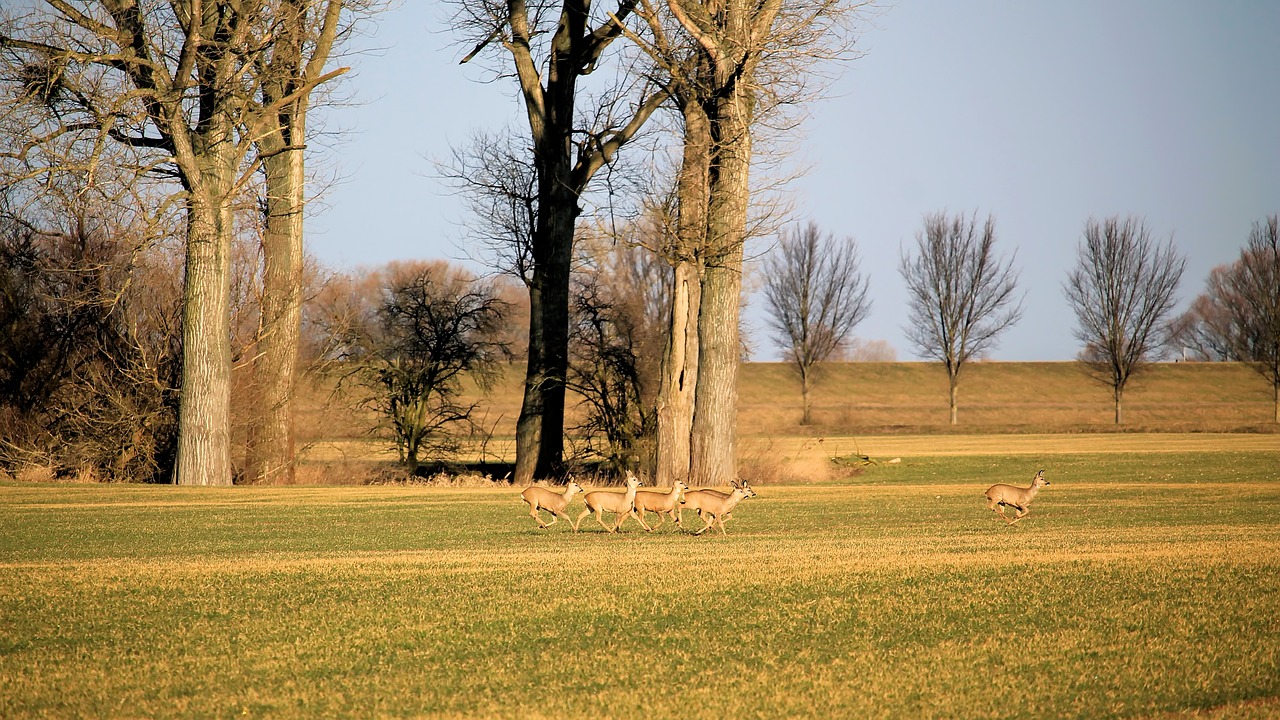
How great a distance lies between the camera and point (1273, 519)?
1505cm

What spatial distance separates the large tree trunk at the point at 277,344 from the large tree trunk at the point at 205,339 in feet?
8.19

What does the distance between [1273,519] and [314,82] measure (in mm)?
21419

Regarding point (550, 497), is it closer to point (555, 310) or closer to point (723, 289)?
point (723, 289)

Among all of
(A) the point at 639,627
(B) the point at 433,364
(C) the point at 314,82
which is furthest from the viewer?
(B) the point at 433,364

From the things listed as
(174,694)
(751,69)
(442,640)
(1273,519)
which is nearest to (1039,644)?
(442,640)

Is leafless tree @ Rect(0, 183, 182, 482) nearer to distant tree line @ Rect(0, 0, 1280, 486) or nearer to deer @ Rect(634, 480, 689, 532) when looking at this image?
distant tree line @ Rect(0, 0, 1280, 486)

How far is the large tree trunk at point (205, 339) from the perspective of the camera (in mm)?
23188

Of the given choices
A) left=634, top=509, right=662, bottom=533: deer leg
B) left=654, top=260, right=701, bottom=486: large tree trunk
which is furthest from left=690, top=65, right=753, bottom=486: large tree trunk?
left=634, top=509, right=662, bottom=533: deer leg

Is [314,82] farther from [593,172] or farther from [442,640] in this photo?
[442,640]

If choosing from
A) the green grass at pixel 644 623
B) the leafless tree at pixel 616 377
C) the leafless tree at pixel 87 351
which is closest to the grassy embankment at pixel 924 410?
the leafless tree at pixel 616 377

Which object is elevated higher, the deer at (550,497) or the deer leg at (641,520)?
the deer at (550,497)

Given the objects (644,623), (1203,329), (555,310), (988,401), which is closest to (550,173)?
(555,310)

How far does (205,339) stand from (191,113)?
16.8 ft

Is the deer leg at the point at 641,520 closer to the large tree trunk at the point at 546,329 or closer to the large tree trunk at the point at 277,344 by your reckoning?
the large tree trunk at the point at 546,329
